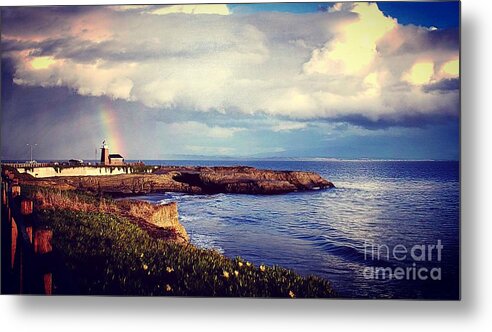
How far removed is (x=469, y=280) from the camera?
10.2ft

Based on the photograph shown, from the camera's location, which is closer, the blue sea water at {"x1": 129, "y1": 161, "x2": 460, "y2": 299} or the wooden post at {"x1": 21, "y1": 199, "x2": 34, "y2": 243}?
the blue sea water at {"x1": 129, "y1": 161, "x2": 460, "y2": 299}

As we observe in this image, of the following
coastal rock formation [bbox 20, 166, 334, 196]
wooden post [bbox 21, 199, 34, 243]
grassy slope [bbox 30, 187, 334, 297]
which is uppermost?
coastal rock formation [bbox 20, 166, 334, 196]

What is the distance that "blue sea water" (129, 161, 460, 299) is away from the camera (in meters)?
3.06

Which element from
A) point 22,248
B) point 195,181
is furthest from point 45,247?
point 195,181

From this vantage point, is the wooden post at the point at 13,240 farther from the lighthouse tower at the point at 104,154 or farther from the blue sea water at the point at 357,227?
the blue sea water at the point at 357,227

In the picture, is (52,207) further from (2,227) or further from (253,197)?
(253,197)

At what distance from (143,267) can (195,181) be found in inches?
20.4

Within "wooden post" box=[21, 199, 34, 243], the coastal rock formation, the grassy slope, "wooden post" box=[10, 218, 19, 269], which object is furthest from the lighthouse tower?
"wooden post" box=[10, 218, 19, 269]

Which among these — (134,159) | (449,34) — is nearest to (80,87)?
(134,159)

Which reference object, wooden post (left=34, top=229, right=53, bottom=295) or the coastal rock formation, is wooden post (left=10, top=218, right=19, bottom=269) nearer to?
wooden post (left=34, top=229, right=53, bottom=295)

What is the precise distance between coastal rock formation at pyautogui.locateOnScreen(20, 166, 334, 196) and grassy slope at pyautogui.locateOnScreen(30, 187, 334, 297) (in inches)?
6.7

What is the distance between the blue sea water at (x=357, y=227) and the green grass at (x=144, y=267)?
0.08 metres

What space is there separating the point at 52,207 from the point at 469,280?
2.18 meters

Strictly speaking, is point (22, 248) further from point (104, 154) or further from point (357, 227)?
point (357, 227)
